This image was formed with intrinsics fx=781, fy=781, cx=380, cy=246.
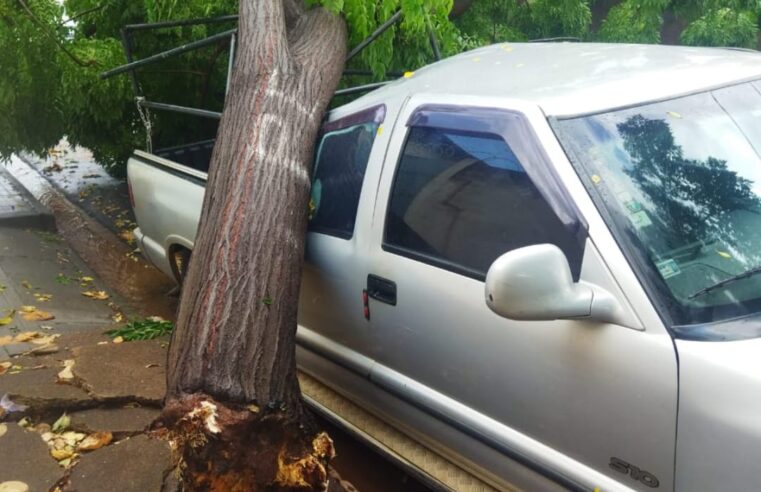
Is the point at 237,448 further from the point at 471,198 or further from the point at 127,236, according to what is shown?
the point at 127,236

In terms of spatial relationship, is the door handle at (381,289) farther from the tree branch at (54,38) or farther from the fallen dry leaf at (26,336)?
the tree branch at (54,38)

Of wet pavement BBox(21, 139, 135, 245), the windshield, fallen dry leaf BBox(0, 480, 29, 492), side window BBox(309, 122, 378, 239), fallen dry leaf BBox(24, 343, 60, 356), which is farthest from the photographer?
wet pavement BBox(21, 139, 135, 245)

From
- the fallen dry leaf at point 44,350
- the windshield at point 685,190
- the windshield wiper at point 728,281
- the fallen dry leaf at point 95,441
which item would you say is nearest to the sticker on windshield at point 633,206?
the windshield at point 685,190

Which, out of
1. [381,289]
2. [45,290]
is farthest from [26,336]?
[381,289]

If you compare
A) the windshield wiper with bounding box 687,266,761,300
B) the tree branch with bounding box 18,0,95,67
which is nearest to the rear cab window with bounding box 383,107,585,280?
the windshield wiper with bounding box 687,266,761,300

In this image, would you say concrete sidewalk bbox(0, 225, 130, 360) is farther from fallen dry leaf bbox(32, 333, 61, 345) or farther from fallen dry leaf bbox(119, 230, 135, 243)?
fallen dry leaf bbox(119, 230, 135, 243)

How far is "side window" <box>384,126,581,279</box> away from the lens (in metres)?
2.79

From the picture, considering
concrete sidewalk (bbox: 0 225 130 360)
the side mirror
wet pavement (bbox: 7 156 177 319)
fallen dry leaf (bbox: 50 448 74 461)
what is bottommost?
wet pavement (bbox: 7 156 177 319)

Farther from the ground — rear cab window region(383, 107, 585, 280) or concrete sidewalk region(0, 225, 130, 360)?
rear cab window region(383, 107, 585, 280)

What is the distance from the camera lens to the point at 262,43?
436cm

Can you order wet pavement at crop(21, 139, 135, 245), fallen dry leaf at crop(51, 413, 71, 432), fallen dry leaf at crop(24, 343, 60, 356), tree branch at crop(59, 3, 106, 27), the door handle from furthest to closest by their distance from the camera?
wet pavement at crop(21, 139, 135, 245) < tree branch at crop(59, 3, 106, 27) < fallen dry leaf at crop(24, 343, 60, 356) < fallen dry leaf at crop(51, 413, 71, 432) < the door handle

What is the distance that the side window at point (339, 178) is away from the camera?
358 cm

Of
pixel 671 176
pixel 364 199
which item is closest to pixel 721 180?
pixel 671 176

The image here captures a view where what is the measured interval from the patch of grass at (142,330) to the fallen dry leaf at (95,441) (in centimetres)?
123
